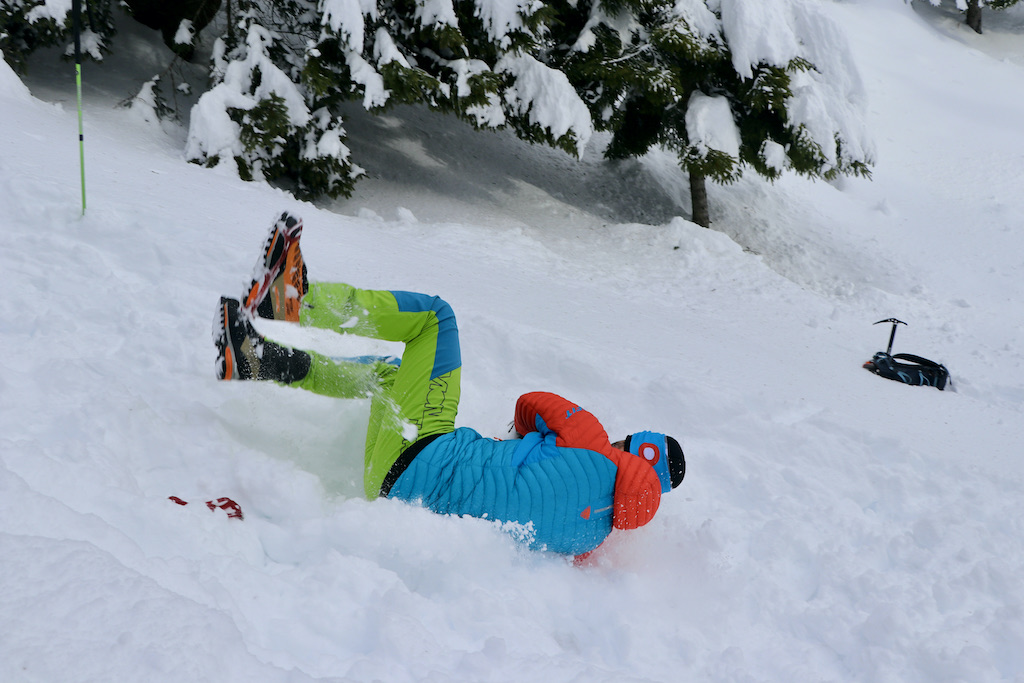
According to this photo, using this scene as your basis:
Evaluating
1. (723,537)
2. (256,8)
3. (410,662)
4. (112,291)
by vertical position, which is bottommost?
(723,537)

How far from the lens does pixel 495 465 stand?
2781 millimetres

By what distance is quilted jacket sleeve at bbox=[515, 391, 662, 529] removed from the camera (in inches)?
110

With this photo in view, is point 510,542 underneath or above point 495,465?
underneath

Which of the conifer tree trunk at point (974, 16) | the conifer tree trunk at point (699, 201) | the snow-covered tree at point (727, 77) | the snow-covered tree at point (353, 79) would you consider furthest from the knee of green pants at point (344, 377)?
the conifer tree trunk at point (974, 16)

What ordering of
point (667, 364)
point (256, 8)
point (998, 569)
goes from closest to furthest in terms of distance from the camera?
point (998, 569) → point (667, 364) → point (256, 8)

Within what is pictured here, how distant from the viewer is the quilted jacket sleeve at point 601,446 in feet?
9.14

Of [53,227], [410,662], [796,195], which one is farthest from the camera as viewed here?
[796,195]

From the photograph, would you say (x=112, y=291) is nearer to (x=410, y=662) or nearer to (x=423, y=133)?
(x=410, y=662)

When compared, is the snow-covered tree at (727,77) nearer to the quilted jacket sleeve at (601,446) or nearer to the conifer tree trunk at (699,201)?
the conifer tree trunk at (699,201)

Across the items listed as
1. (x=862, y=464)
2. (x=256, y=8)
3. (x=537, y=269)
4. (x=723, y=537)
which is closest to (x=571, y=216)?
(x=537, y=269)

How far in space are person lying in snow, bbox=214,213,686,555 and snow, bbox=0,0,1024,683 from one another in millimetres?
104

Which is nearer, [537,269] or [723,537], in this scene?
[723,537]

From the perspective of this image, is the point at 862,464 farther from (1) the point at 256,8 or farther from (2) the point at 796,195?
(2) the point at 796,195

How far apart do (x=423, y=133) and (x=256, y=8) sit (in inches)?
106
